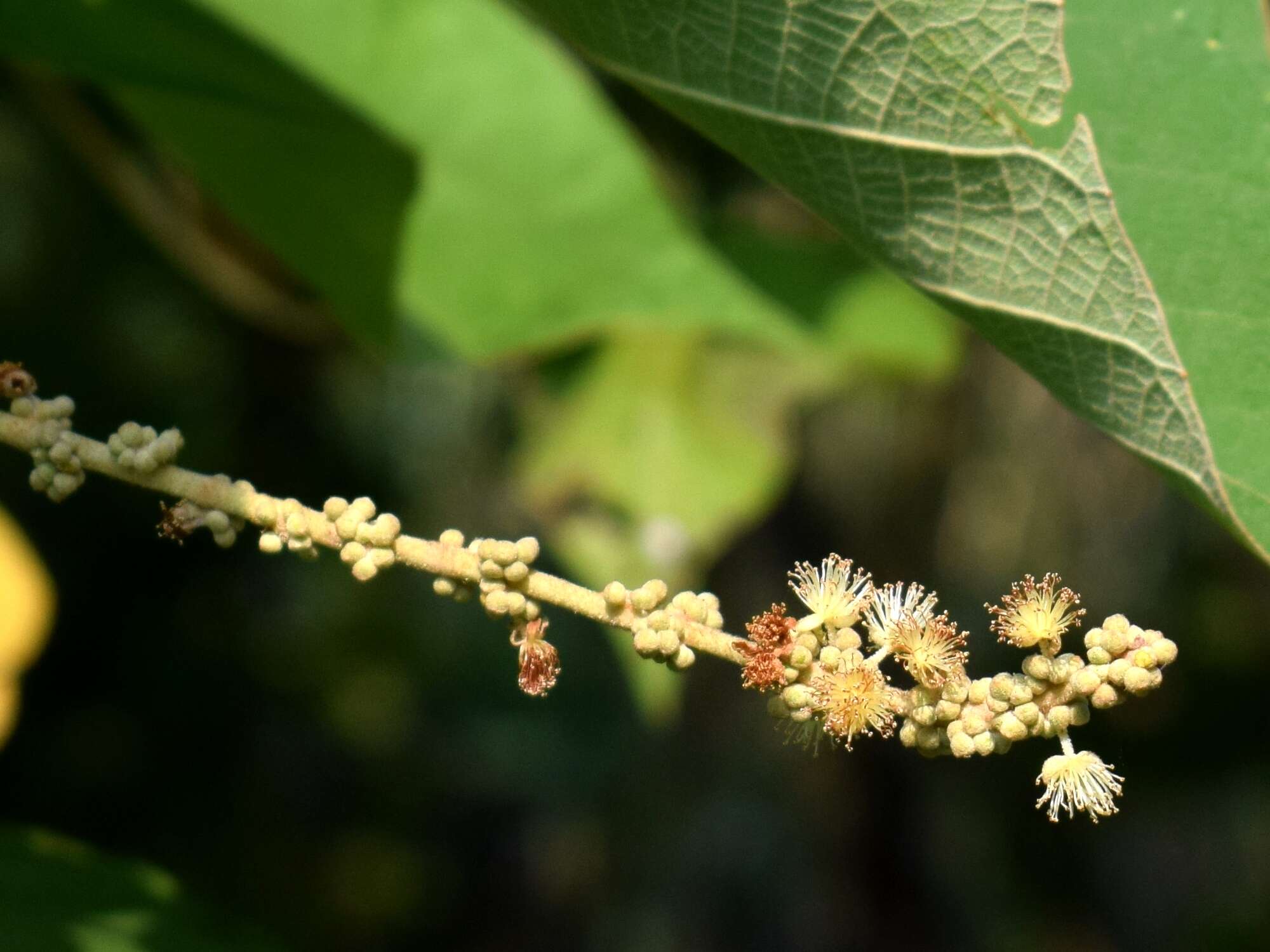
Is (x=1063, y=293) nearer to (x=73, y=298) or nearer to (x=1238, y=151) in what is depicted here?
(x=1238, y=151)

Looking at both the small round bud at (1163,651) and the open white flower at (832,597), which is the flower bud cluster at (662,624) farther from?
the small round bud at (1163,651)

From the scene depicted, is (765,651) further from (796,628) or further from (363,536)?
(363,536)

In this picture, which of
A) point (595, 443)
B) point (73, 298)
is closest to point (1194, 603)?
point (595, 443)

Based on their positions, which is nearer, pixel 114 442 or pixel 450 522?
pixel 114 442

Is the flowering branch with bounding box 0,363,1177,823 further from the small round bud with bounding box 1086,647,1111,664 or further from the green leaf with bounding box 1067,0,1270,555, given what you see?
the green leaf with bounding box 1067,0,1270,555

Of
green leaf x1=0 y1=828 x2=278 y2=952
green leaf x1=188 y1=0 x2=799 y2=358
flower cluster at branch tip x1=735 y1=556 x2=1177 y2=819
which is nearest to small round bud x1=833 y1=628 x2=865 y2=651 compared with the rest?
flower cluster at branch tip x1=735 y1=556 x2=1177 y2=819

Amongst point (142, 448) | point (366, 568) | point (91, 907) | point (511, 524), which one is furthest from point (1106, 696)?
point (511, 524)

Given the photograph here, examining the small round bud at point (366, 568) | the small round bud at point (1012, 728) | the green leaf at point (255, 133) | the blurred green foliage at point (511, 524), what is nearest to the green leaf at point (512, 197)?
the blurred green foliage at point (511, 524)
